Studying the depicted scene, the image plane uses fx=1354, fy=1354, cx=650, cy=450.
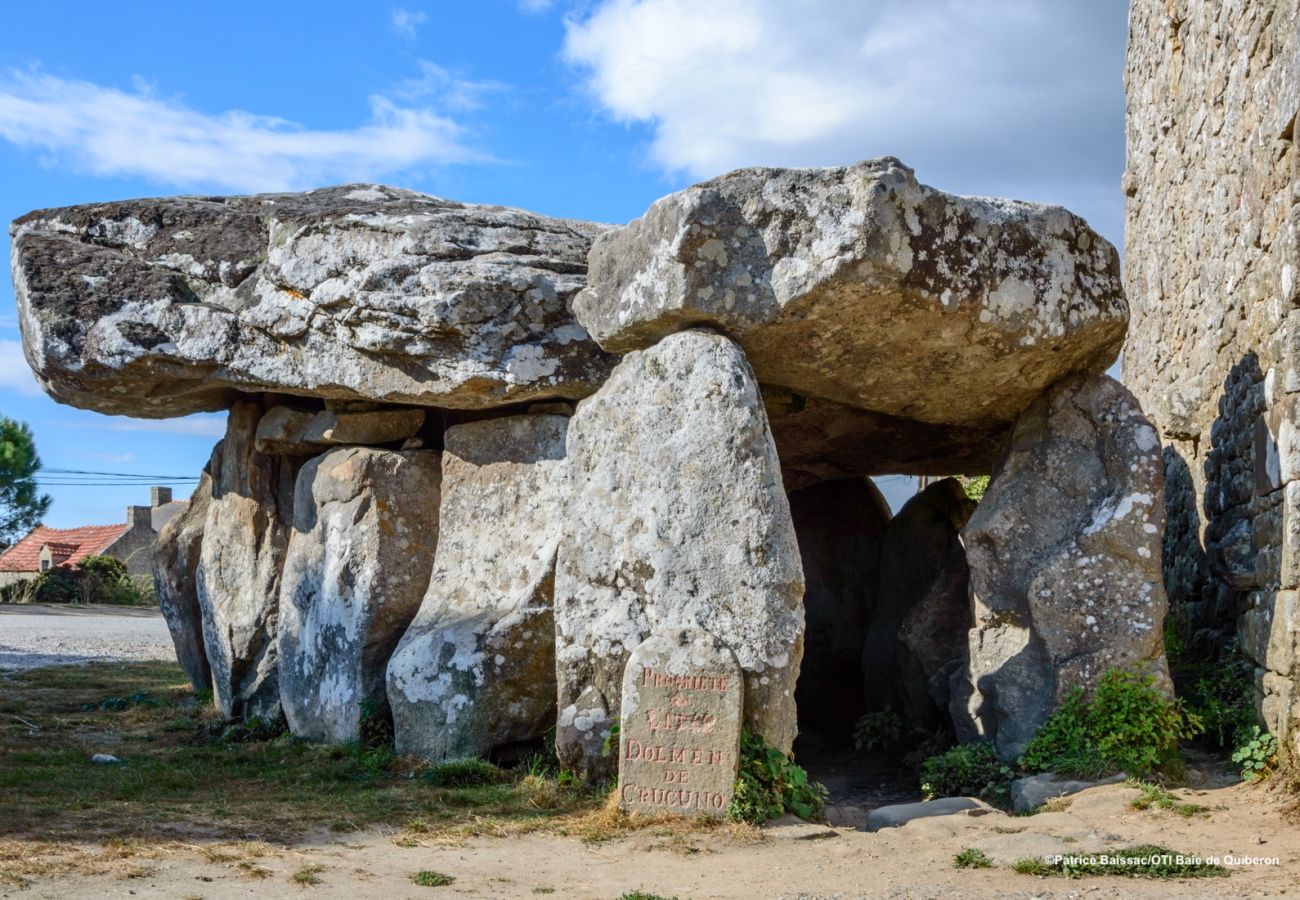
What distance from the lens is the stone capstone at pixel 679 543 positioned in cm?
634

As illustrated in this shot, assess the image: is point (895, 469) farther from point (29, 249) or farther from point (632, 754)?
point (29, 249)

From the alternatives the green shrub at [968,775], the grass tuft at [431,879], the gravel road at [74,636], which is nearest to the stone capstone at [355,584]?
the grass tuft at [431,879]

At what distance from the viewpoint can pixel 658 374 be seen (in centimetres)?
699

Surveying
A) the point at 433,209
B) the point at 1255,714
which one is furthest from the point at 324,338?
the point at 1255,714

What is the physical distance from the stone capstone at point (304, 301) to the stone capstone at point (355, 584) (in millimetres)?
630

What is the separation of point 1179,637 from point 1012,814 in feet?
9.94

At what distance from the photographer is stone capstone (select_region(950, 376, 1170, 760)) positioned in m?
7.12

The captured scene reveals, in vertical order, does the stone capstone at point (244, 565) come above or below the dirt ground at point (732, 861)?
above

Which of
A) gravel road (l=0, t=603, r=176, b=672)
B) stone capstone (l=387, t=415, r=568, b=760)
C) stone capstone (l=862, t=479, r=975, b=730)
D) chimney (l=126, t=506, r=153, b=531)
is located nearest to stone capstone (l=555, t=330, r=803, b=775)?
stone capstone (l=387, t=415, r=568, b=760)

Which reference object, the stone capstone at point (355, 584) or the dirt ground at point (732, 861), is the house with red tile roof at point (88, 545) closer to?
the stone capstone at point (355, 584)

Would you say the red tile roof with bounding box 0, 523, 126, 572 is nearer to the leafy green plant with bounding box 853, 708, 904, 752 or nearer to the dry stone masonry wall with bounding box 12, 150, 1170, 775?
the dry stone masonry wall with bounding box 12, 150, 1170, 775

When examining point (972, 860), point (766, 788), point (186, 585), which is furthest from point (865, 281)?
point (186, 585)

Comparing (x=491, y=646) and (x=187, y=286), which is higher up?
(x=187, y=286)

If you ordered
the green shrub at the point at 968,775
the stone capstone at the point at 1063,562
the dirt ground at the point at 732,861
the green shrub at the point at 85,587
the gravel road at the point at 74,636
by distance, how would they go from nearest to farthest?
the dirt ground at the point at 732,861 < the green shrub at the point at 968,775 < the stone capstone at the point at 1063,562 < the gravel road at the point at 74,636 < the green shrub at the point at 85,587
